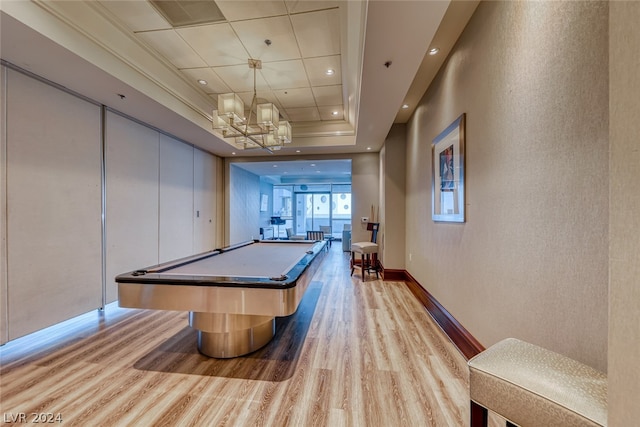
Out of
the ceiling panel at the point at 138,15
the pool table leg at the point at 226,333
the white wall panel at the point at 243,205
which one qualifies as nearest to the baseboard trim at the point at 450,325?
the pool table leg at the point at 226,333

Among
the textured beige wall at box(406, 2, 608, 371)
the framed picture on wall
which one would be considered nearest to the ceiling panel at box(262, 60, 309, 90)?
the textured beige wall at box(406, 2, 608, 371)

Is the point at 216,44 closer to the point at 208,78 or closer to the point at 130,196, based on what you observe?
the point at 208,78

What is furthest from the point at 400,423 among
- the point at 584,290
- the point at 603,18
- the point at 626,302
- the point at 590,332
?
the point at 603,18

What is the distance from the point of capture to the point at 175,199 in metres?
4.62

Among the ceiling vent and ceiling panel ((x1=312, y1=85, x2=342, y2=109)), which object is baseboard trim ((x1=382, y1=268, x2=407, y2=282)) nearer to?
ceiling panel ((x1=312, y1=85, x2=342, y2=109))

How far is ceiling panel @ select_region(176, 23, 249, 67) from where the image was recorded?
2543 millimetres

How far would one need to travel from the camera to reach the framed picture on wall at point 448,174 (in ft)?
7.29

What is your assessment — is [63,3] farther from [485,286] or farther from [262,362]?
[485,286]

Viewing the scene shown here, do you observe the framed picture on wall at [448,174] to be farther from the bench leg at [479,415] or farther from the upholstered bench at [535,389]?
the bench leg at [479,415]

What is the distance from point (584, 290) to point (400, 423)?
1205 mm

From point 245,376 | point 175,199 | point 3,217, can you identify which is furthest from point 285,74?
point 245,376

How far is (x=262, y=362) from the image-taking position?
204 centimetres

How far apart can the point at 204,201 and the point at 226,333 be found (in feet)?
13.7

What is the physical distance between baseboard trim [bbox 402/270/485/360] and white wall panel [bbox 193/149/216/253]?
452cm
